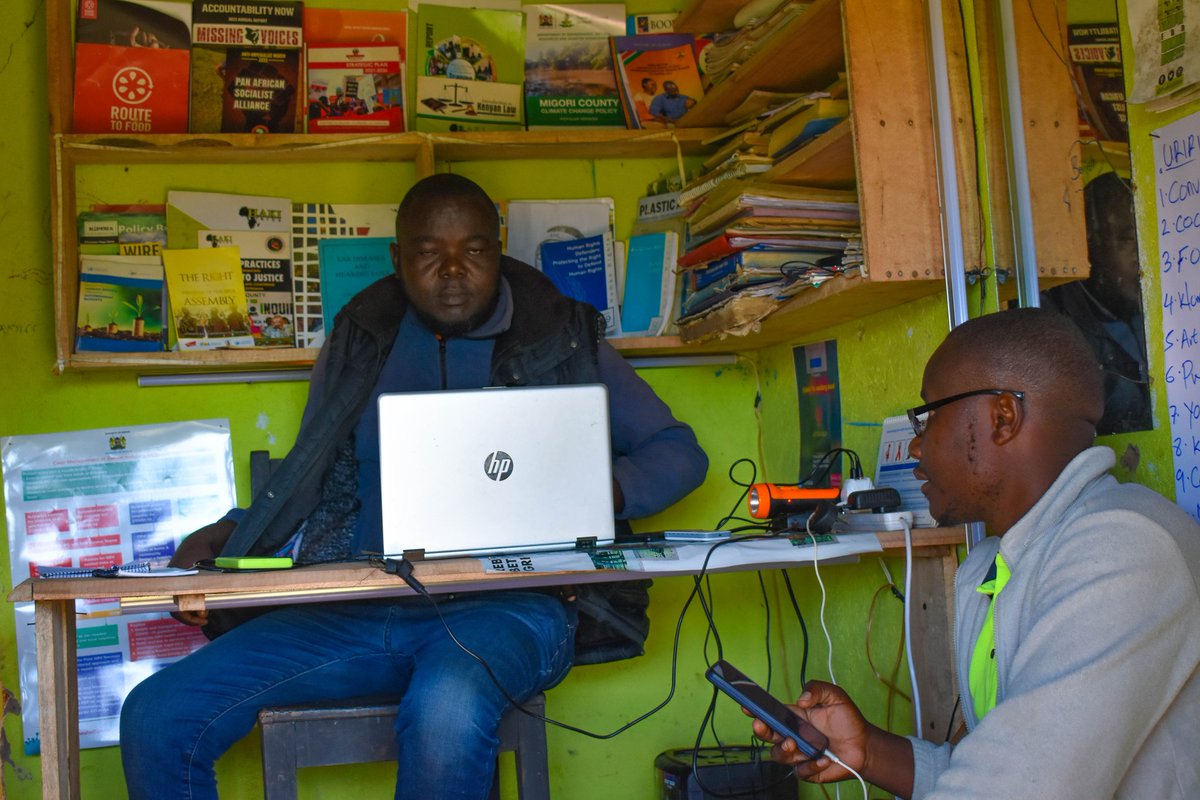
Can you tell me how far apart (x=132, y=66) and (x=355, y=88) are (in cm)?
55

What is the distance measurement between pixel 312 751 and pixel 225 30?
6.18 feet

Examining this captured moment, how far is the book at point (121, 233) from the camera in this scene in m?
2.93

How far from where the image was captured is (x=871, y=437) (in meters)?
2.53

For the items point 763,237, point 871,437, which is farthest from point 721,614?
point 763,237

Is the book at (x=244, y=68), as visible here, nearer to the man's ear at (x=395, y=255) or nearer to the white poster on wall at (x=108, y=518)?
the man's ear at (x=395, y=255)

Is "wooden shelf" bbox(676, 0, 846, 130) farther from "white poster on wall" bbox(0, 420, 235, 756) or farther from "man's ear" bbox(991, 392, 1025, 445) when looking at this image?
"white poster on wall" bbox(0, 420, 235, 756)

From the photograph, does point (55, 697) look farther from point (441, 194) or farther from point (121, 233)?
point (121, 233)

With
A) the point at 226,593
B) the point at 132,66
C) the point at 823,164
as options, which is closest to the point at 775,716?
the point at 226,593

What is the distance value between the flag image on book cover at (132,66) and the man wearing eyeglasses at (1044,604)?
217 cm

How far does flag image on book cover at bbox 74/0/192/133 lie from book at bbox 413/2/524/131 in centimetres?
60

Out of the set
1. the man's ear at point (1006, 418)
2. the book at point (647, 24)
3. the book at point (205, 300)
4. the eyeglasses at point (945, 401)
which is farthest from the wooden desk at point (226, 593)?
the book at point (647, 24)

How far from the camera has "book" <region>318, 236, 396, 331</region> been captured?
2.99m

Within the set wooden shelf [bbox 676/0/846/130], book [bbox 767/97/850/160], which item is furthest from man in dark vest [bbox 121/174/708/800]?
wooden shelf [bbox 676/0/846/130]

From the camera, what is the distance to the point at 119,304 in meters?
2.88
